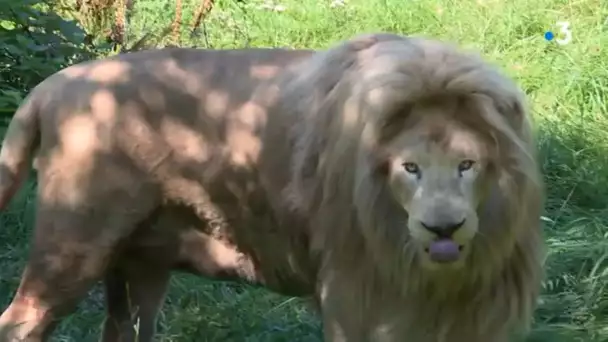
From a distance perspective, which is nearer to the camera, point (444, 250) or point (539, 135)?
point (444, 250)

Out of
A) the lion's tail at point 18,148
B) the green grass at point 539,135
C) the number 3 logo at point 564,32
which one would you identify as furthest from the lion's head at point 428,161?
the number 3 logo at point 564,32

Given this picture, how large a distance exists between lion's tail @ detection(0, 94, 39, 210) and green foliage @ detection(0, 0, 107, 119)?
156 centimetres

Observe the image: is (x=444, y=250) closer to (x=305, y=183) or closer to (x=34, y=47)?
(x=305, y=183)

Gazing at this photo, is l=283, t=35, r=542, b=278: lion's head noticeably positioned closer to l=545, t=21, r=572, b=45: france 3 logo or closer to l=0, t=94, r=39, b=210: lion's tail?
l=0, t=94, r=39, b=210: lion's tail

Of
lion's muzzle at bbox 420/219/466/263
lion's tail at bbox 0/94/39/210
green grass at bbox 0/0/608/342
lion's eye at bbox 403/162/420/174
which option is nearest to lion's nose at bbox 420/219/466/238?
lion's muzzle at bbox 420/219/466/263

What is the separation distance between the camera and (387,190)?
2.96m

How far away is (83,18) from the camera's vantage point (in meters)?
6.27

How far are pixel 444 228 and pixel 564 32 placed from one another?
432 cm

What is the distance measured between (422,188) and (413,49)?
18.3 inches

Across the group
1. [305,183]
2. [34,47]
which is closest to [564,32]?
[34,47]

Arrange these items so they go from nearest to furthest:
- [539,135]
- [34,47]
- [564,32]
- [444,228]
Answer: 1. [444,228]
2. [34,47]
3. [539,135]
4. [564,32]

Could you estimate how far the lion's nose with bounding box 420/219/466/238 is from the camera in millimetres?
2703

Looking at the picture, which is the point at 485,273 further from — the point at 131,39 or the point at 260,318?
the point at 131,39

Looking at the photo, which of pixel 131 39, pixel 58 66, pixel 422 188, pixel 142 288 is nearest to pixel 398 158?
pixel 422 188
